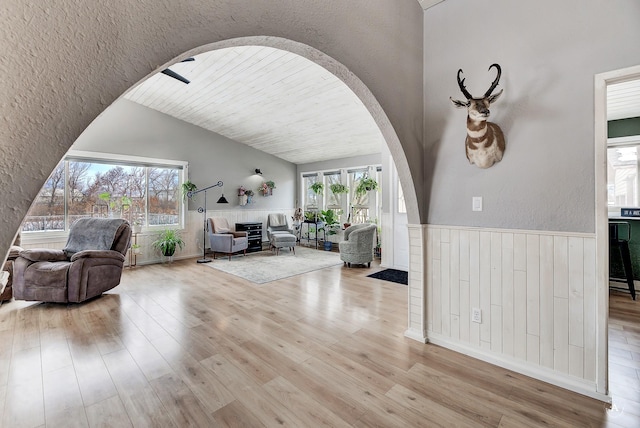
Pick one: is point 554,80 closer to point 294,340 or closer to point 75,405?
point 294,340

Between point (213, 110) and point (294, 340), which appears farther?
point (213, 110)

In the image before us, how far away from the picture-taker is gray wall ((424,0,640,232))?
73.0 inches

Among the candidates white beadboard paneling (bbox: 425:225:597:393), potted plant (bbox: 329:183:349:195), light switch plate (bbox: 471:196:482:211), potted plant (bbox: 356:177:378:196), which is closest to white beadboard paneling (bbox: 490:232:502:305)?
white beadboard paneling (bbox: 425:225:597:393)

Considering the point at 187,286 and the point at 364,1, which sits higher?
the point at 364,1

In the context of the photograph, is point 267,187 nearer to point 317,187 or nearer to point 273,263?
point 317,187

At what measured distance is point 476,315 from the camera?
7.61 feet

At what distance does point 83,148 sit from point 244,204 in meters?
3.50

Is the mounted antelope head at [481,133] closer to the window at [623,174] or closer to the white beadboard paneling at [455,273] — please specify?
the white beadboard paneling at [455,273]

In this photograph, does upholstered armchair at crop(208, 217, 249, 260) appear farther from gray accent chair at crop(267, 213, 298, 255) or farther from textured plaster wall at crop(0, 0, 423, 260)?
textured plaster wall at crop(0, 0, 423, 260)

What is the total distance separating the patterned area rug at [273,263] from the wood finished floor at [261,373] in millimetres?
1494

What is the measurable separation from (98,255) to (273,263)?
300 centimetres

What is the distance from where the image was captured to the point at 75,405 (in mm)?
1723

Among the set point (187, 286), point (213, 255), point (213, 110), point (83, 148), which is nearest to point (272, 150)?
point (213, 110)

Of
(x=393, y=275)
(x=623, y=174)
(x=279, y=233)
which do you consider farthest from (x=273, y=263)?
(x=623, y=174)
